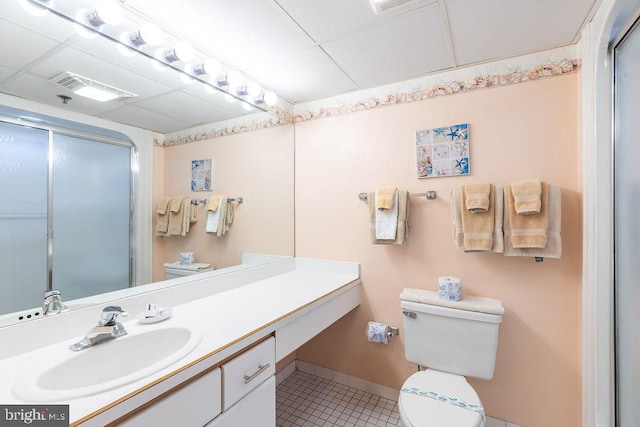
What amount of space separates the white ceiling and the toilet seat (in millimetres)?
1682

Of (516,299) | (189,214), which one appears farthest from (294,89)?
(516,299)

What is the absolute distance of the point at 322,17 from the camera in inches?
49.3

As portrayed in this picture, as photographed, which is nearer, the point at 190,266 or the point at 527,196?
the point at 527,196

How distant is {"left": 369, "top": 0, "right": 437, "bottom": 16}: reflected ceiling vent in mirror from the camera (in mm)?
1165

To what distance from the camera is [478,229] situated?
1.51 m

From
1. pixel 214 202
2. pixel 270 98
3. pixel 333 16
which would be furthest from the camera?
pixel 270 98

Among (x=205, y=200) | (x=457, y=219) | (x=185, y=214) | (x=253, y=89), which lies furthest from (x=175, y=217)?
(x=457, y=219)

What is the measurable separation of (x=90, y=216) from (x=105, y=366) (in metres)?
0.58

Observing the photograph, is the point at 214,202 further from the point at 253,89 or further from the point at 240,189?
the point at 253,89

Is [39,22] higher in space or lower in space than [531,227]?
higher

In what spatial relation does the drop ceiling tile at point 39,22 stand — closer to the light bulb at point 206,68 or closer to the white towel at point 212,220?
the light bulb at point 206,68

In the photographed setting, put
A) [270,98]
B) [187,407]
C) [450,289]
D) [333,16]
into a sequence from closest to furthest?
[187,407] → [333,16] → [450,289] → [270,98]

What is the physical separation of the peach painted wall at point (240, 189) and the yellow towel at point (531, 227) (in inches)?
56.3

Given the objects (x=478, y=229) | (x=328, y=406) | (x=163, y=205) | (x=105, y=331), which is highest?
(x=163, y=205)
